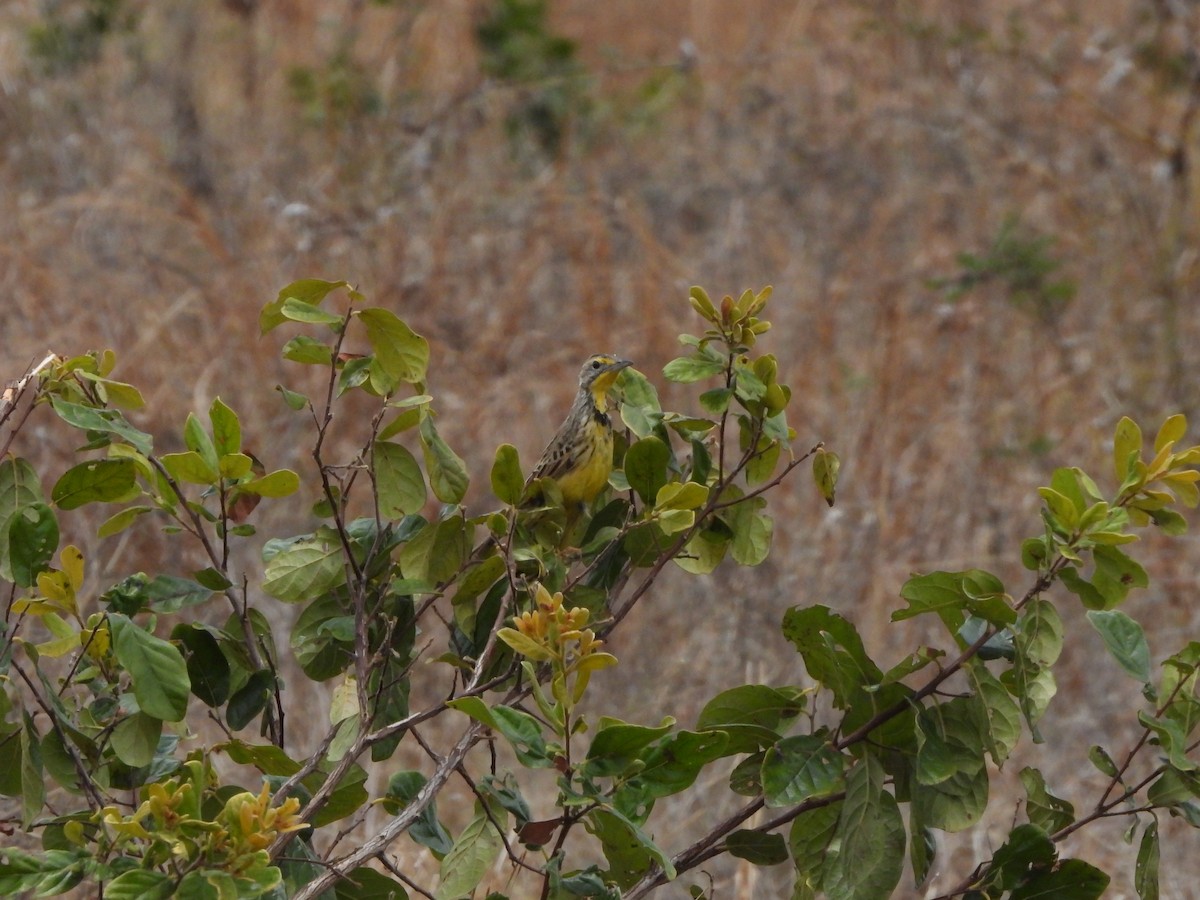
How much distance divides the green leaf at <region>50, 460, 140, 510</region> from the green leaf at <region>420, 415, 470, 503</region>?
0.37 m

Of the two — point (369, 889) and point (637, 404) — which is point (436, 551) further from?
point (369, 889)

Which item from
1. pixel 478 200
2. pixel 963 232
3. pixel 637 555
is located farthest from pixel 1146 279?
pixel 637 555

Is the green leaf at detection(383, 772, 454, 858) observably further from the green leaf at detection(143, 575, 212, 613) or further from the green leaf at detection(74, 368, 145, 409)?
the green leaf at detection(74, 368, 145, 409)

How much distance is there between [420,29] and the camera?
29.3 feet

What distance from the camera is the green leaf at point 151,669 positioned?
181 centimetres

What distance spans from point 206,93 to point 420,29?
4.20 feet

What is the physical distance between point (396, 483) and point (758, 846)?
27.9 inches

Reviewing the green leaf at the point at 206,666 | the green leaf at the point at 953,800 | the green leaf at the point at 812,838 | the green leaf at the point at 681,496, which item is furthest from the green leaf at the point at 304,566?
the green leaf at the point at 953,800

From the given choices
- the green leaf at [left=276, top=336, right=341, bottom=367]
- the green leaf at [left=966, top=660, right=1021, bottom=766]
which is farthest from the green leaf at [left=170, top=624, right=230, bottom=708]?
the green leaf at [left=966, top=660, right=1021, bottom=766]

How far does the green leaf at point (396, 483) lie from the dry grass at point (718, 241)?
1485 millimetres

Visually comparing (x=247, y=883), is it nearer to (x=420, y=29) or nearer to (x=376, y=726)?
(x=376, y=726)

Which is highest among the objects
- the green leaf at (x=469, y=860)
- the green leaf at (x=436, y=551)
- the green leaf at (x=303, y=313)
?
the green leaf at (x=303, y=313)

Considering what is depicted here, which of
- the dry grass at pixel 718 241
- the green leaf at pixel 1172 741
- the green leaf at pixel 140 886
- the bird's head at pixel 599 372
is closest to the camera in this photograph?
the green leaf at pixel 140 886

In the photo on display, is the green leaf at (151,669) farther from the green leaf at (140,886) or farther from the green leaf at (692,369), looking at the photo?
the green leaf at (692,369)
